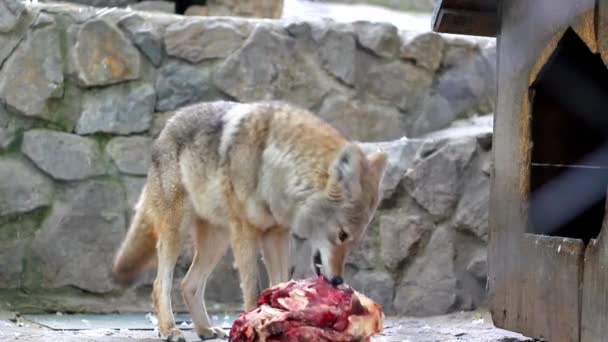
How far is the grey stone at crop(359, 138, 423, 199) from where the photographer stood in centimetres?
674

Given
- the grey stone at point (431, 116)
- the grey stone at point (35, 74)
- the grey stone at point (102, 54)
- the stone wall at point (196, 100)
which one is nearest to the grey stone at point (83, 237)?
the stone wall at point (196, 100)

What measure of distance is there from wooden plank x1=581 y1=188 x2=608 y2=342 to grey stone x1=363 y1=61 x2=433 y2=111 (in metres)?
3.89

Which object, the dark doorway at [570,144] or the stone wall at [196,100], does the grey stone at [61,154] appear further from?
the dark doorway at [570,144]

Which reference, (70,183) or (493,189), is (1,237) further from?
(493,189)

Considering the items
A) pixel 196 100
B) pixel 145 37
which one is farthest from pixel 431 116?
pixel 145 37

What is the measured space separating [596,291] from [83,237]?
4361 millimetres

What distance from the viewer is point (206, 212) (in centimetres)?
544

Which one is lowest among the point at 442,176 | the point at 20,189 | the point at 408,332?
the point at 408,332

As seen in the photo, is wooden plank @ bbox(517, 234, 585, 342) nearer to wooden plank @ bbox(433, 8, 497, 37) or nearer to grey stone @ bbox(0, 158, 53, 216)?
wooden plank @ bbox(433, 8, 497, 37)

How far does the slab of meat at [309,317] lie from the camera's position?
388 cm

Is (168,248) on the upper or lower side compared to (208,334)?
upper

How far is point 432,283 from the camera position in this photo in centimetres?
662

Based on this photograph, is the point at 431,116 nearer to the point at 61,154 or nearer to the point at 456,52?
the point at 456,52

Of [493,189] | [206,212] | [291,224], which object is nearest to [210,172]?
[206,212]
